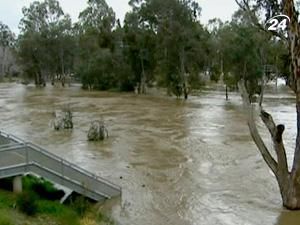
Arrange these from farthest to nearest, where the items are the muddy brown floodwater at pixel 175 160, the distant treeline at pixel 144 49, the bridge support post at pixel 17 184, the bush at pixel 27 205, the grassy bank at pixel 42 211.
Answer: the distant treeline at pixel 144 49 < the muddy brown floodwater at pixel 175 160 < the bridge support post at pixel 17 184 < the bush at pixel 27 205 < the grassy bank at pixel 42 211

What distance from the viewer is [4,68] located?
10431cm

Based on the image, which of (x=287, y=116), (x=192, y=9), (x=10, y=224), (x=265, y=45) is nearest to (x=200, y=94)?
(x=192, y=9)

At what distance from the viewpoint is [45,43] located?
73.6 m

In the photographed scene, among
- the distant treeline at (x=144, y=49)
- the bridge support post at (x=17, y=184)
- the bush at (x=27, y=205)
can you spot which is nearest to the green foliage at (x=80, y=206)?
the bush at (x=27, y=205)

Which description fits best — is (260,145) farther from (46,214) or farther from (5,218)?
(5,218)

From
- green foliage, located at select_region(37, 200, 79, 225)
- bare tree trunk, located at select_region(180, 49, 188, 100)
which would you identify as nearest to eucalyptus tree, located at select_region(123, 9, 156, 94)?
bare tree trunk, located at select_region(180, 49, 188, 100)

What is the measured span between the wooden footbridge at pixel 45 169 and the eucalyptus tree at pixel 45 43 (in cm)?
6251

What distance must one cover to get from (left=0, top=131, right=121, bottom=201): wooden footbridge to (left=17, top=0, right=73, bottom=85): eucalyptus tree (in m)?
62.5

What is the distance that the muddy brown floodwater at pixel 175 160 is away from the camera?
1247 centimetres

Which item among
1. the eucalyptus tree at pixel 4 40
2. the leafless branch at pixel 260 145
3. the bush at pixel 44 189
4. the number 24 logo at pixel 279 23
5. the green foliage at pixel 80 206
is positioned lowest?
the green foliage at pixel 80 206

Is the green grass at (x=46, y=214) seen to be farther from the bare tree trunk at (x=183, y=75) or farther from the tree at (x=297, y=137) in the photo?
the bare tree trunk at (x=183, y=75)

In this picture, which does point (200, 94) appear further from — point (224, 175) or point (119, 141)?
point (224, 175)

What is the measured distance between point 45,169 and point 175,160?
795 centimetres

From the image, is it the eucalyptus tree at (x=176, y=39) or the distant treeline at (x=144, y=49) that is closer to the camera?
the distant treeline at (x=144, y=49)
